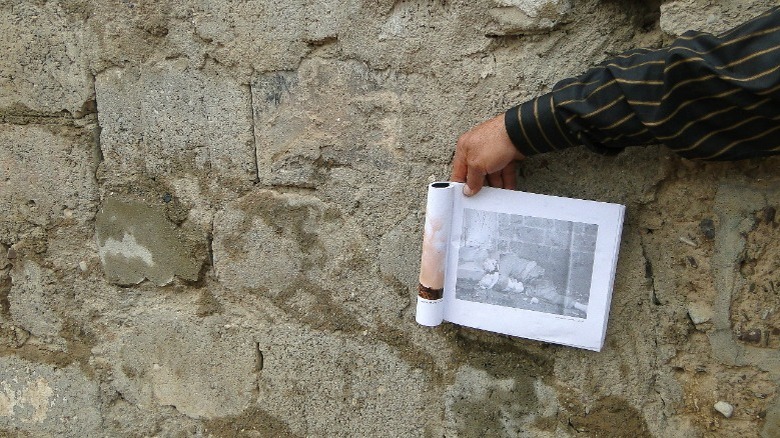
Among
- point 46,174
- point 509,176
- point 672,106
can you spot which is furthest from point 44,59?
point 672,106

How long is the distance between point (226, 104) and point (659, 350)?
0.93 m

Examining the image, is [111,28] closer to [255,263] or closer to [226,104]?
[226,104]

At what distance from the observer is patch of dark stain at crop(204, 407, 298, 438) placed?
1.47 meters

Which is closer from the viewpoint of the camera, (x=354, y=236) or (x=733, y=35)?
(x=733, y=35)

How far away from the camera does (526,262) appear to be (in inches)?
46.8

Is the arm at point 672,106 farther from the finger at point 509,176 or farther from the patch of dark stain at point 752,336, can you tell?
the patch of dark stain at point 752,336

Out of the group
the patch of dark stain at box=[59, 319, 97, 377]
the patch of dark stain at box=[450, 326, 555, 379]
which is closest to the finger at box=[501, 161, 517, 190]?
the patch of dark stain at box=[450, 326, 555, 379]

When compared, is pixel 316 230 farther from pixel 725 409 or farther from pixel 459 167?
pixel 725 409

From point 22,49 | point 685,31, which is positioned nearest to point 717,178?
point 685,31

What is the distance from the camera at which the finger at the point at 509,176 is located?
118 cm

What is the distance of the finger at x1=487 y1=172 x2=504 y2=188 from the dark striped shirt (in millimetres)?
102

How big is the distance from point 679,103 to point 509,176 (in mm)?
328

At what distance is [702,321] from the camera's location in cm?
113

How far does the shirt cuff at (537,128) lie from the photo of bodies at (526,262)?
14cm
